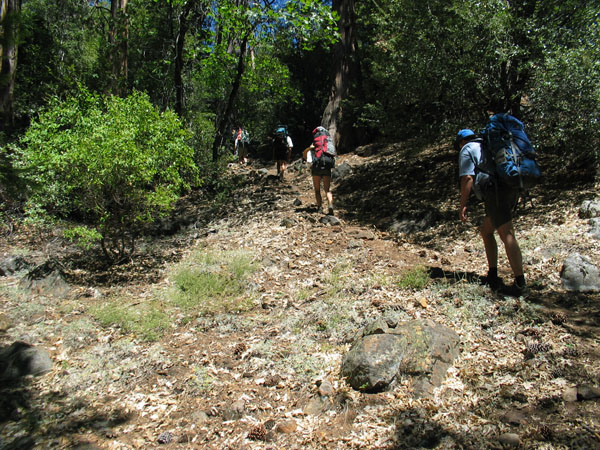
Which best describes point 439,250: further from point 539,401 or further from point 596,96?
point 539,401

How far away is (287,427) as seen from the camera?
11.1 feet

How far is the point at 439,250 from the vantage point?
6508mm

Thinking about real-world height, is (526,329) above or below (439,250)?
below

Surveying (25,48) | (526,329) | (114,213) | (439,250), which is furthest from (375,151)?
(25,48)

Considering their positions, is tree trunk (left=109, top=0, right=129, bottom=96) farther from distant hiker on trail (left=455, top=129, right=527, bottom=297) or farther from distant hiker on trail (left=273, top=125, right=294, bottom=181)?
distant hiker on trail (left=455, top=129, right=527, bottom=297)

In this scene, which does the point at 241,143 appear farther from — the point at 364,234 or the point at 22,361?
the point at 22,361

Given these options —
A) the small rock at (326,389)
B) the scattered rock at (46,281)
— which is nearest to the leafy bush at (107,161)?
the scattered rock at (46,281)

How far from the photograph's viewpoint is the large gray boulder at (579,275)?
4.54 m

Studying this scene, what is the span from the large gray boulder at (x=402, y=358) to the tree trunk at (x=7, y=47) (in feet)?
12.2

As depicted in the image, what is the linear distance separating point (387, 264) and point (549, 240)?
218cm

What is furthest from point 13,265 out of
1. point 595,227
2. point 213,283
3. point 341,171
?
point 595,227

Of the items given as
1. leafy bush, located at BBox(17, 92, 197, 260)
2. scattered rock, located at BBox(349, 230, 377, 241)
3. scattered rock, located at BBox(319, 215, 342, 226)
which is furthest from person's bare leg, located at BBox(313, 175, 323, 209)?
leafy bush, located at BBox(17, 92, 197, 260)

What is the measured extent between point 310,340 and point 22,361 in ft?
9.69

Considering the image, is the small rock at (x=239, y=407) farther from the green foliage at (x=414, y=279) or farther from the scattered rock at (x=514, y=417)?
the green foliage at (x=414, y=279)
